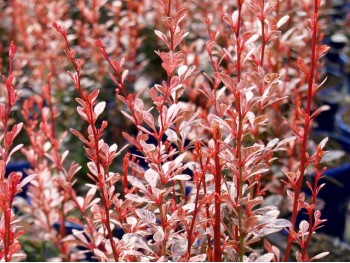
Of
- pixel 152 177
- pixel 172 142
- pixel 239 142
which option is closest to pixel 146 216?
pixel 152 177

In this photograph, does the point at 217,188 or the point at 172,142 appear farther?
the point at 172,142

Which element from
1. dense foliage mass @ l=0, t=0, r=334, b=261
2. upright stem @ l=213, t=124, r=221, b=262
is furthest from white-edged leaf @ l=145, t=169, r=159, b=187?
upright stem @ l=213, t=124, r=221, b=262

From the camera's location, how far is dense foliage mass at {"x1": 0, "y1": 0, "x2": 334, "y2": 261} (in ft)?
4.21

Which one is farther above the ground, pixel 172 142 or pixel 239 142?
pixel 239 142

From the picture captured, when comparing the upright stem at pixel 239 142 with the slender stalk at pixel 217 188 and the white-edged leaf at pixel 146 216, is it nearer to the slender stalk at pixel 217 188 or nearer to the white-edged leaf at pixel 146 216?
the slender stalk at pixel 217 188

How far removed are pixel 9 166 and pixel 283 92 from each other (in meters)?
1.46

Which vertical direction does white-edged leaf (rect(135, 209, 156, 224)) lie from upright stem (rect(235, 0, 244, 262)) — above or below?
below

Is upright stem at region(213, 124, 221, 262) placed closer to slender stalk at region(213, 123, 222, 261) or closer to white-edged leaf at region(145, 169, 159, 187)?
slender stalk at region(213, 123, 222, 261)

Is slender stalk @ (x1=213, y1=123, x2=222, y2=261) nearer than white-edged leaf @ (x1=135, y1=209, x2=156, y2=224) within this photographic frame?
Yes

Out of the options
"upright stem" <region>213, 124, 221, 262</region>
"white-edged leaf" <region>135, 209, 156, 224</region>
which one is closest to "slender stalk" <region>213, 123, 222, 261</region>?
"upright stem" <region>213, 124, 221, 262</region>

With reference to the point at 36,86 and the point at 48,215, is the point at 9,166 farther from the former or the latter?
the point at 48,215

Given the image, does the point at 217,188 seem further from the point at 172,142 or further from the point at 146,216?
the point at 172,142

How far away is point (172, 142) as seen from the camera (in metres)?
1.77

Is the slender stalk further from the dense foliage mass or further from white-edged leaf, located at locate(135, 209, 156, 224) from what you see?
white-edged leaf, located at locate(135, 209, 156, 224)
